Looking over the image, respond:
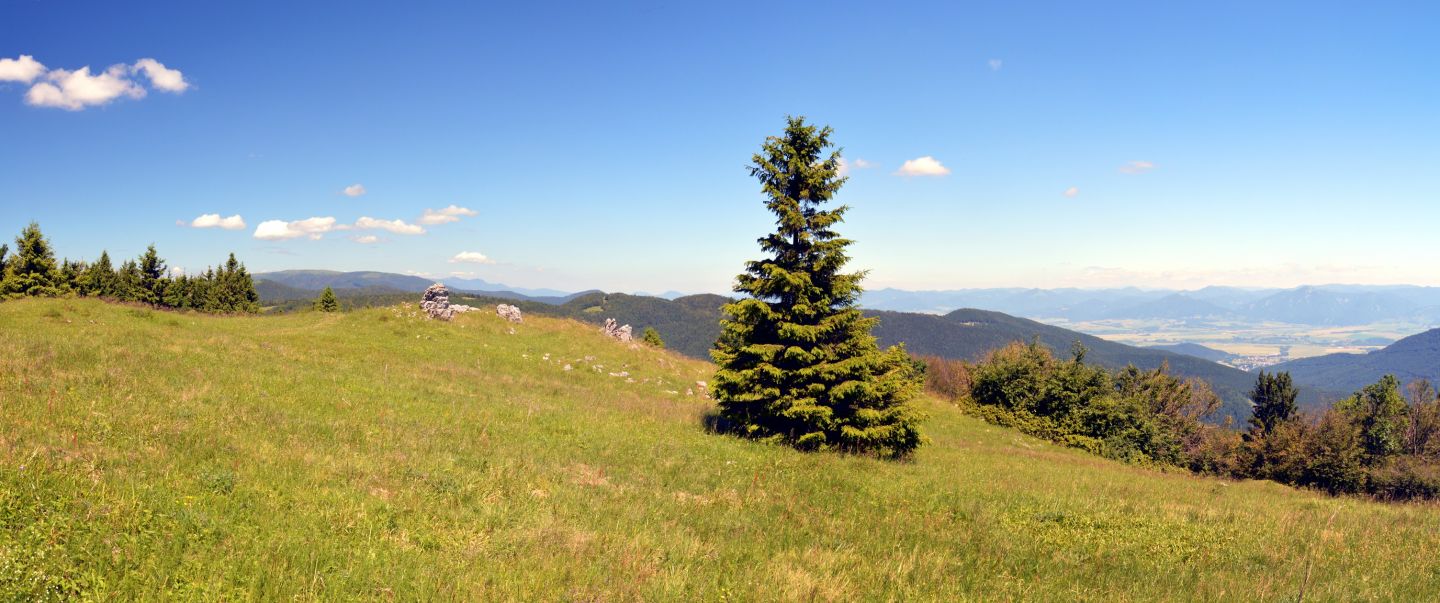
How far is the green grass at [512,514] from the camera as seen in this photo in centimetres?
606

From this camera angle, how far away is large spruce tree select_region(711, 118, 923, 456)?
17000 mm

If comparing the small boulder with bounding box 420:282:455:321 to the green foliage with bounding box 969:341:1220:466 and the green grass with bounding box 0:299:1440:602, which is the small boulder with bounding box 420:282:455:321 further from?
the green foliage with bounding box 969:341:1220:466

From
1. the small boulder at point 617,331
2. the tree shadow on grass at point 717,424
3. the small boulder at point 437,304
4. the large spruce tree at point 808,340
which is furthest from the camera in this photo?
the small boulder at point 617,331

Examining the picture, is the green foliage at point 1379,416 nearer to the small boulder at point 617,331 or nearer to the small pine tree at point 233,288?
the small boulder at point 617,331

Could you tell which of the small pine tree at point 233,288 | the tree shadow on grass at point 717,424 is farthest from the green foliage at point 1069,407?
the small pine tree at point 233,288

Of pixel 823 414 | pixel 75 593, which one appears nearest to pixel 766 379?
pixel 823 414

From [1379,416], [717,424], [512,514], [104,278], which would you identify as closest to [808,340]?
[717,424]

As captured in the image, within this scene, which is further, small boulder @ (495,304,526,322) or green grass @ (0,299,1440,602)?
small boulder @ (495,304,526,322)

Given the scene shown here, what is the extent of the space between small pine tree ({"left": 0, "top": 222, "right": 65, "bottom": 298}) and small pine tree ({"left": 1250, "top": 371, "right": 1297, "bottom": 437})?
4576 inches

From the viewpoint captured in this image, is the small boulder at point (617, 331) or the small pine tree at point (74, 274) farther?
the small pine tree at point (74, 274)

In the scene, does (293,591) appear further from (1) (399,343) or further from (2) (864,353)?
(1) (399,343)

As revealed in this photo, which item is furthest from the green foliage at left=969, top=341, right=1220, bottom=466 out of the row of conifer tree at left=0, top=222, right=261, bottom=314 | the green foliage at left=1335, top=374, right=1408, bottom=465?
the row of conifer tree at left=0, top=222, right=261, bottom=314

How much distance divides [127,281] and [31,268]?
28551 millimetres

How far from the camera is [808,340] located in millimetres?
17375
